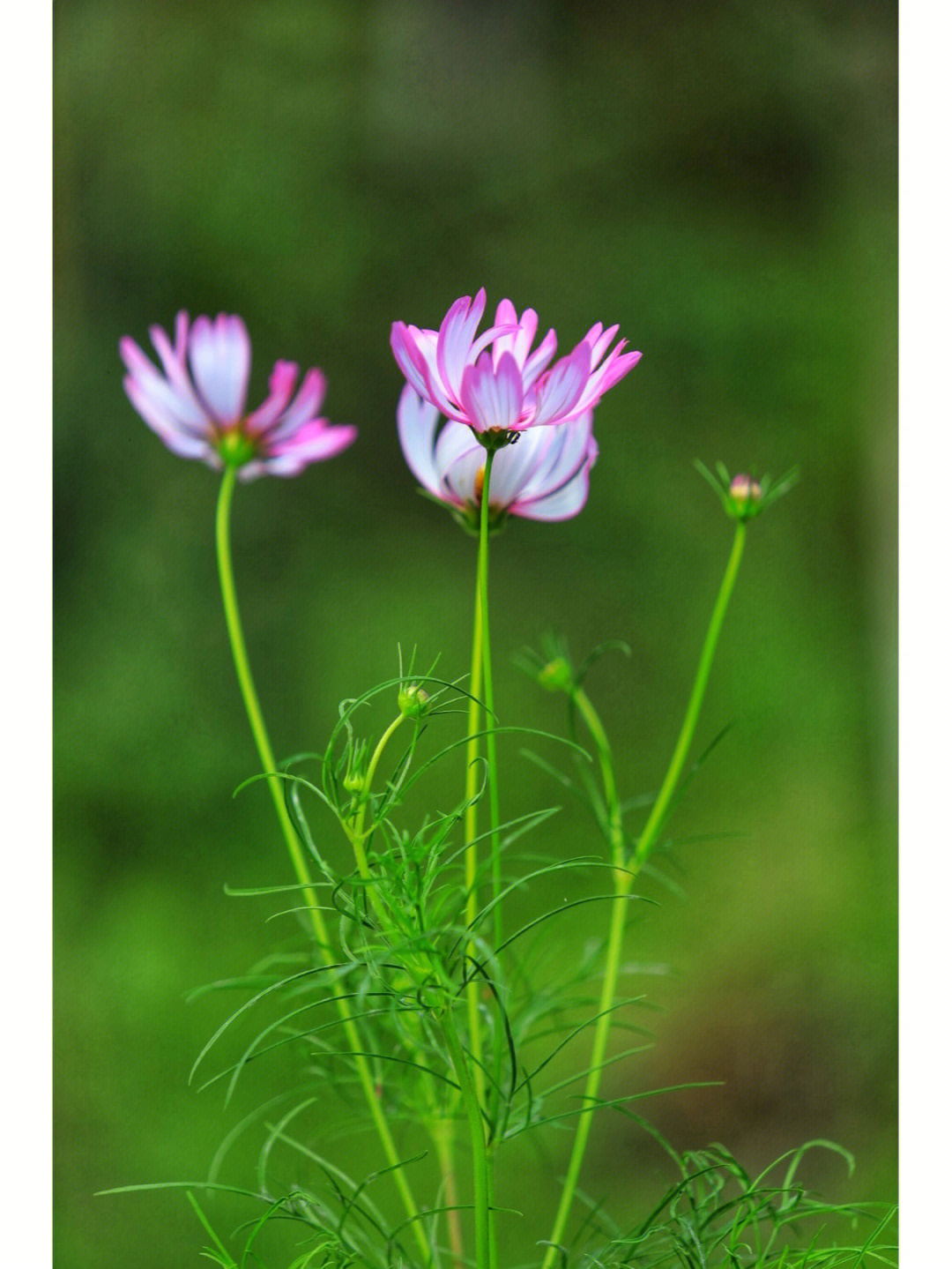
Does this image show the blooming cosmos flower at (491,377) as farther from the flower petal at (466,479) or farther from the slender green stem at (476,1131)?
the slender green stem at (476,1131)

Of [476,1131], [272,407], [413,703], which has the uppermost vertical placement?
→ [272,407]

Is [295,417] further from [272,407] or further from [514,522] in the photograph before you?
[514,522]

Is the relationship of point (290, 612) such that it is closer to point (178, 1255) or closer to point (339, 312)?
point (339, 312)

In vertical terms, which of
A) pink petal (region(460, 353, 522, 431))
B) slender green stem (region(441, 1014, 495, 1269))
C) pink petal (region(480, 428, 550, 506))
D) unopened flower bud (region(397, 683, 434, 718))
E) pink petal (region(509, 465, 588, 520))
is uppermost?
pink petal (region(460, 353, 522, 431))

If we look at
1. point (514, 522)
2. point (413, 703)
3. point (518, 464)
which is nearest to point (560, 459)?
point (518, 464)

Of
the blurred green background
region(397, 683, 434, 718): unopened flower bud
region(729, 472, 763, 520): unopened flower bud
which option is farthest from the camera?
the blurred green background

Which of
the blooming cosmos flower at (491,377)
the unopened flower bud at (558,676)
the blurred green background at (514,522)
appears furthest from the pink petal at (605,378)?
the blurred green background at (514,522)

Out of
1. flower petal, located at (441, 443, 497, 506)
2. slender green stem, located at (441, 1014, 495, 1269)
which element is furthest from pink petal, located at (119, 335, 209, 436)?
slender green stem, located at (441, 1014, 495, 1269)

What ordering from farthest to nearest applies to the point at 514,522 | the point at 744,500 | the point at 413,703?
the point at 514,522, the point at 744,500, the point at 413,703

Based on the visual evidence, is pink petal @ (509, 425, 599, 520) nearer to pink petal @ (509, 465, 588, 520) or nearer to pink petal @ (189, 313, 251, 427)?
pink petal @ (509, 465, 588, 520)
